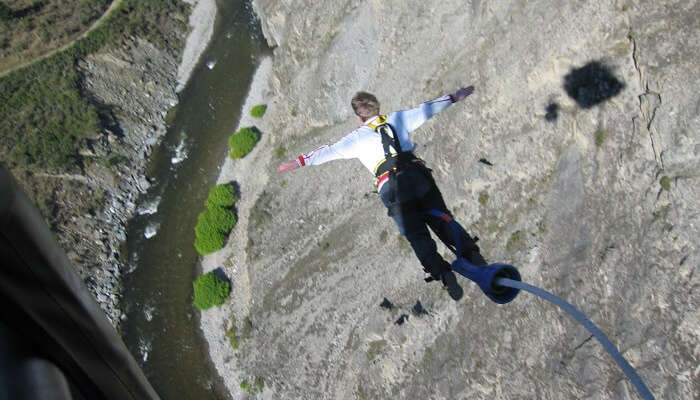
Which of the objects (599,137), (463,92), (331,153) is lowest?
(599,137)

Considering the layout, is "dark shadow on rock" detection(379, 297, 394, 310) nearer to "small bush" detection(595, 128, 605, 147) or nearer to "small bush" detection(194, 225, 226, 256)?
"small bush" detection(595, 128, 605, 147)

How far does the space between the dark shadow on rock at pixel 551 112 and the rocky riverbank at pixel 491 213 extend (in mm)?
31

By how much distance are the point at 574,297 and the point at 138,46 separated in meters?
20.8

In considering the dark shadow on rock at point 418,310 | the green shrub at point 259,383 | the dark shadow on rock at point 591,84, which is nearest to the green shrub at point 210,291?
the green shrub at point 259,383

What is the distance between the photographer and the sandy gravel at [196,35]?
2314 cm

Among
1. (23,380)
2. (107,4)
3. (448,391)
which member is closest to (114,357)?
(23,380)

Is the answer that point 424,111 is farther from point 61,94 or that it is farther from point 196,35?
point 61,94

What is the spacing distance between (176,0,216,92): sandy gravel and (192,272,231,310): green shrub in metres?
8.89

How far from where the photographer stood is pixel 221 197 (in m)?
19.5

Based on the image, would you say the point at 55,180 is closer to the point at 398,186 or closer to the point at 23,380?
the point at 398,186

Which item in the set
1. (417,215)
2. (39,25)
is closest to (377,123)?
(417,215)

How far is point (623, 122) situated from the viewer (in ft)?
34.7

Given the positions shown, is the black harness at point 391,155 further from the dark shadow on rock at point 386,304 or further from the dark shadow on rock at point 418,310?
the dark shadow on rock at point 386,304

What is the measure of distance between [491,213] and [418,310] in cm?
320
